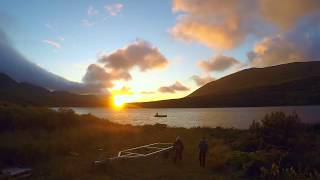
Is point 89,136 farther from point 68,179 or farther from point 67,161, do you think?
point 68,179

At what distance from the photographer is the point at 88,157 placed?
22453mm

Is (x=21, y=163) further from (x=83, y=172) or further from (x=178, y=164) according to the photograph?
(x=178, y=164)

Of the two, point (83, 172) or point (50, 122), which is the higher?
point (50, 122)

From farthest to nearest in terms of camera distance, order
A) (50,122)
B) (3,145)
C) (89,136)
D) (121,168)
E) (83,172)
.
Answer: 1. (50,122)
2. (89,136)
3. (3,145)
4. (121,168)
5. (83,172)

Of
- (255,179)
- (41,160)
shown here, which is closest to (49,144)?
(41,160)

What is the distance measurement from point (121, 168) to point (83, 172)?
8.38 ft

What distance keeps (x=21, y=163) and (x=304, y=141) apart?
17.3 metres

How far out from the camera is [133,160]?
21844 mm

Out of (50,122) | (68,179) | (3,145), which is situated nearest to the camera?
(68,179)

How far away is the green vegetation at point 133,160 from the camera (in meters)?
17.9

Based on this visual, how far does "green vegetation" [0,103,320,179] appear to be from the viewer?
703 inches

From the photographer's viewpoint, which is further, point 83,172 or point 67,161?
point 67,161

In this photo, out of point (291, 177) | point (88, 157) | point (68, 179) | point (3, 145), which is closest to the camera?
point (291, 177)

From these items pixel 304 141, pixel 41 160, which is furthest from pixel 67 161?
pixel 304 141
